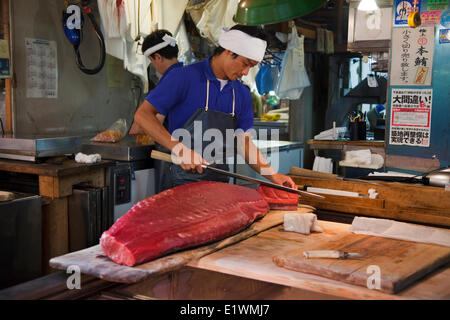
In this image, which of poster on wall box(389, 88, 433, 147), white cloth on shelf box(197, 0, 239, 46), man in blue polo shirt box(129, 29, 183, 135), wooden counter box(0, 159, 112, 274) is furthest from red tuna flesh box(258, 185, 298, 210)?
white cloth on shelf box(197, 0, 239, 46)

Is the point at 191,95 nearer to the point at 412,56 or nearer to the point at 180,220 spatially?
the point at 180,220

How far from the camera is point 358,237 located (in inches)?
91.0

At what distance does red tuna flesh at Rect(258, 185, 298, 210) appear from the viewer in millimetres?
2859

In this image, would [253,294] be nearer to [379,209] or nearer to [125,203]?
[379,209]

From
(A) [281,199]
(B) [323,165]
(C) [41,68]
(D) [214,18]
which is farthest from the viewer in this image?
(D) [214,18]

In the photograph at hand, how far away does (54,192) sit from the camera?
351cm

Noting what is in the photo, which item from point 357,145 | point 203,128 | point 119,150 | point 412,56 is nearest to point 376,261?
point 203,128

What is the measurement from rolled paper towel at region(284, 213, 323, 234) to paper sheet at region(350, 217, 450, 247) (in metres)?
0.19

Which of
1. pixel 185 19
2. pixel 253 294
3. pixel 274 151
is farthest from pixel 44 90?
pixel 253 294

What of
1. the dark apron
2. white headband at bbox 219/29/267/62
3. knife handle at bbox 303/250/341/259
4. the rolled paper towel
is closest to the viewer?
knife handle at bbox 303/250/341/259

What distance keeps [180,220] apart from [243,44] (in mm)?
1454

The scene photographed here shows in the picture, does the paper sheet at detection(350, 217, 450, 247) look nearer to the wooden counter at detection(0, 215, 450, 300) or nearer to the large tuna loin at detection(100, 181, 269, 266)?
the wooden counter at detection(0, 215, 450, 300)

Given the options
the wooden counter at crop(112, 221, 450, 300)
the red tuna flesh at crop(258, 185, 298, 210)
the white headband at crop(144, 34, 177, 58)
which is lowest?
the wooden counter at crop(112, 221, 450, 300)

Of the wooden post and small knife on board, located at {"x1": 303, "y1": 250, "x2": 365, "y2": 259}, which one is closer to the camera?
small knife on board, located at {"x1": 303, "y1": 250, "x2": 365, "y2": 259}
